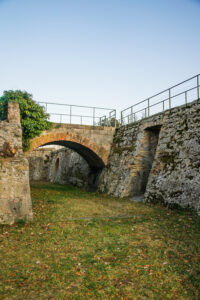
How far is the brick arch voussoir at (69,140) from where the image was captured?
14531 millimetres

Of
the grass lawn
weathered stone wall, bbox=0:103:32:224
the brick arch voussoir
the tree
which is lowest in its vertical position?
the grass lawn

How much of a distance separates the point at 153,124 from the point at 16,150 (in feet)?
25.6

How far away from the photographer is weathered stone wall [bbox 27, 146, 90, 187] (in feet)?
70.3

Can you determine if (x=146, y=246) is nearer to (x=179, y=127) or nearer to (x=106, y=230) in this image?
(x=106, y=230)

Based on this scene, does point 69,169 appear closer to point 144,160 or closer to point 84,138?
point 84,138

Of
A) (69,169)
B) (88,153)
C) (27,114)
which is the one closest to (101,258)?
(27,114)

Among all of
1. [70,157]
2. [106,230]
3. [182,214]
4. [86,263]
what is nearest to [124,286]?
[86,263]

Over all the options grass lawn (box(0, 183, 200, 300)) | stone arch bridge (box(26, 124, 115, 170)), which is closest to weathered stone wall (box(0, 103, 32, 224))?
grass lawn (box(0, 183, 200, 300))

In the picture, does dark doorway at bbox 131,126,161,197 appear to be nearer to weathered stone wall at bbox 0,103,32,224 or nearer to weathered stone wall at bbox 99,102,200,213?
weathered stone wall at bbox 99,102,200,213

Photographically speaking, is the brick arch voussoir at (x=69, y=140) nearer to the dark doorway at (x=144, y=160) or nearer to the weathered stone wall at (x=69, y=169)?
the dark doorway at (x=144, y=160)

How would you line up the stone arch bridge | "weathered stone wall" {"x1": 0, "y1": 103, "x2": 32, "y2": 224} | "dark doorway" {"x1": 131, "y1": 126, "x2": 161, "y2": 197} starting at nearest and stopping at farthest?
1. "weathered stone wall" {"x1": 0, "y1": 103, "x2": 32, "y2": 224}
2. "dark doorway" {"x1": 131, "y1": 126, "x2": 161, "y2": 197}
3. the stone arch bridge

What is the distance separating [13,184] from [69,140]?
8.05m

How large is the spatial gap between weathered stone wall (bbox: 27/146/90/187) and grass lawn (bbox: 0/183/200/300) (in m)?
12.7

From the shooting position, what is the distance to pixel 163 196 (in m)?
10.5
